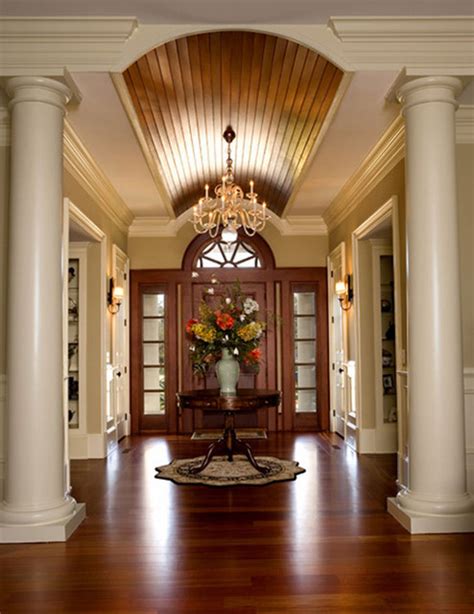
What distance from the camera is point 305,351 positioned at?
9.25 metres

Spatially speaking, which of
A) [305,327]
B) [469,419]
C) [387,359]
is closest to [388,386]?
[387,359]

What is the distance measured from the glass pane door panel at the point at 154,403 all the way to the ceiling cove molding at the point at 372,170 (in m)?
3.38

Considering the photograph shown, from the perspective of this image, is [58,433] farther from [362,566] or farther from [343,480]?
[343,480]

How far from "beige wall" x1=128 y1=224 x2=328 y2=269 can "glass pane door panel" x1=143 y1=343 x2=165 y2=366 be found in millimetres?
1102

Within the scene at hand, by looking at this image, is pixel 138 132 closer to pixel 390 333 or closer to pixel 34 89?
pixel 34 89

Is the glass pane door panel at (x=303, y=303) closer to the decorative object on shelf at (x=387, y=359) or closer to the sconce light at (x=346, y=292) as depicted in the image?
the sconce light at (x=346, y=292)

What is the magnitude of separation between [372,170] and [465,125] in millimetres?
1498

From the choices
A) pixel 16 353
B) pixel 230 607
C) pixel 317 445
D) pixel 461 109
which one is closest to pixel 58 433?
pixel 16 353

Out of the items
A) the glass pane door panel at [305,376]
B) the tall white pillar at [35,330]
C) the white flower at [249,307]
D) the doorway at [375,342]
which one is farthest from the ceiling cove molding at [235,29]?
the glass pane door panel at [305,376]

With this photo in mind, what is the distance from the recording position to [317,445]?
7621 millimetres

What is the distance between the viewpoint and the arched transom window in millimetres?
9320

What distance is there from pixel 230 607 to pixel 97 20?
10.8ft

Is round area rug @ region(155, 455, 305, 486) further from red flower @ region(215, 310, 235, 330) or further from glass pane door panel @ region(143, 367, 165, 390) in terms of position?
glass pane door panel @ region(143, 367, 165, 390)

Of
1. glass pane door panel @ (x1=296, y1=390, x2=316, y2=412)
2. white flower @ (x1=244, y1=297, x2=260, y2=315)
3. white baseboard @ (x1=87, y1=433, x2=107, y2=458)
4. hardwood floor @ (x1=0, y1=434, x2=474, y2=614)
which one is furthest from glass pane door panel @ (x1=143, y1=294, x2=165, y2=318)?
hardwood floor @ (x1=0, y1=434, x2=474, y2=614)
